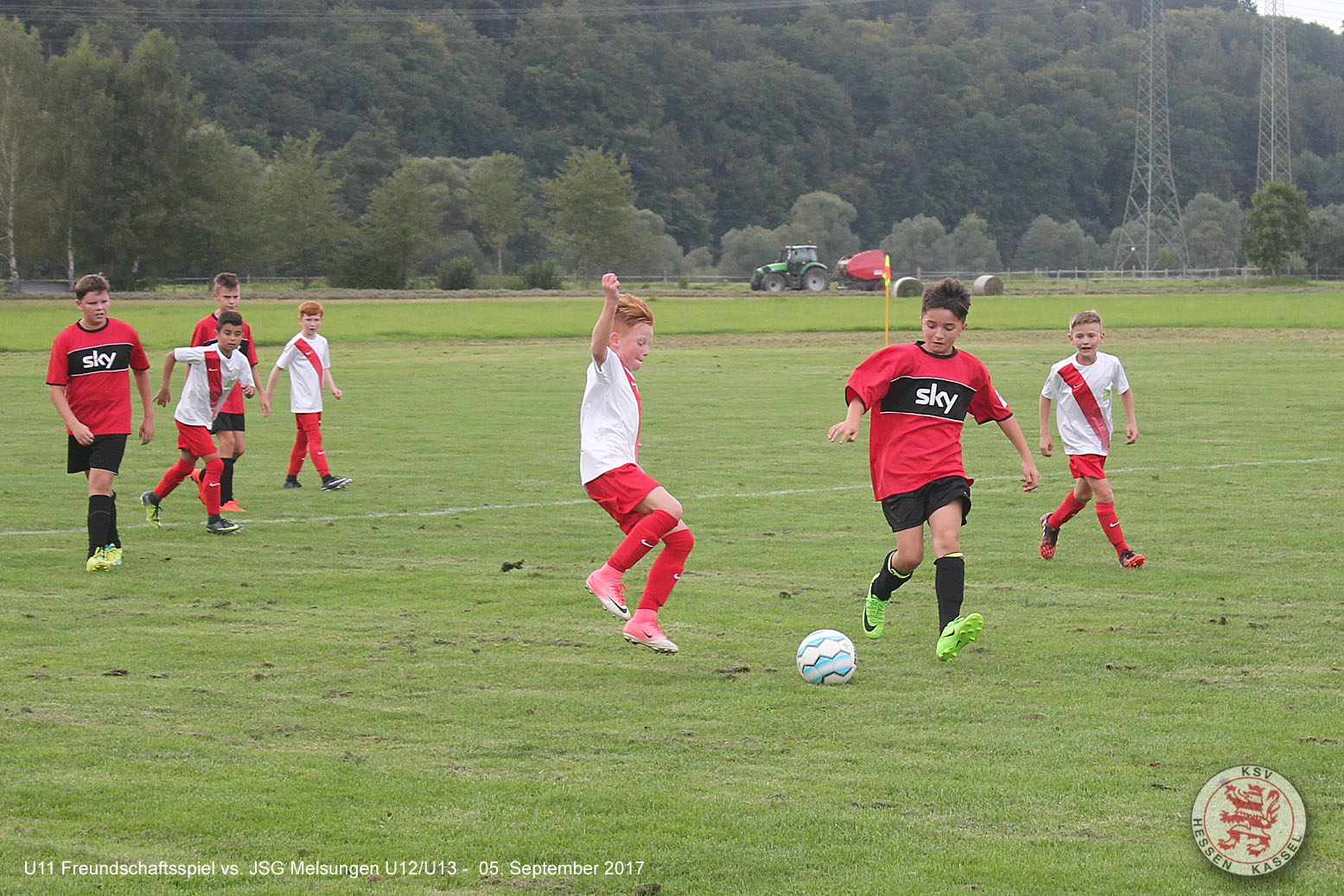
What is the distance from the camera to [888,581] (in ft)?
25.0

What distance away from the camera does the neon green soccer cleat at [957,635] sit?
6859 millimetres

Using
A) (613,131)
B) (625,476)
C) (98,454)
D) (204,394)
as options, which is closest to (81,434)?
(98,454)

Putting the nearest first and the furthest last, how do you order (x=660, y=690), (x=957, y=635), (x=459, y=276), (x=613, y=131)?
(x=660, y=690), (x=957, y=635), (x=459, y=276), (x=613, y=131)

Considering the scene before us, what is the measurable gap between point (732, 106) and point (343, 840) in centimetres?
14184

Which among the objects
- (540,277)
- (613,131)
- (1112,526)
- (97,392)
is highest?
(613,131)

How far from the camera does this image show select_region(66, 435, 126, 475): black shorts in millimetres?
10086

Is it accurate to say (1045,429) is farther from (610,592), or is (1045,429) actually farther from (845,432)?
(610,592)

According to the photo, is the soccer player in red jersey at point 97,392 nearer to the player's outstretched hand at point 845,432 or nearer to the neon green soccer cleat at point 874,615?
the neon green soccer cleat at point 874,615

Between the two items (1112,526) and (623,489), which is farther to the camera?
(1112,526)

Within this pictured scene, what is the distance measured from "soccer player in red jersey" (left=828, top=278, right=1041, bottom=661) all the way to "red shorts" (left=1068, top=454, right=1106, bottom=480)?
2.56 metres

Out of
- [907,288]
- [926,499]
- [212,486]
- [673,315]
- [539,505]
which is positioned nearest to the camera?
[926,499]

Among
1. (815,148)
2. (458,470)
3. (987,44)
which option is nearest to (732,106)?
(815,148)

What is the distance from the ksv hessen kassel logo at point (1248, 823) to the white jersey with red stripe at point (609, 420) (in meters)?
3.77

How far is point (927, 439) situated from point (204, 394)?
286 inches
